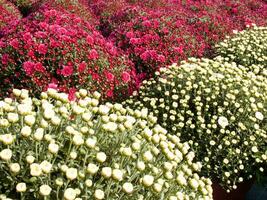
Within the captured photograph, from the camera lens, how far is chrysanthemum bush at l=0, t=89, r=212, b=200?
2.21 meters

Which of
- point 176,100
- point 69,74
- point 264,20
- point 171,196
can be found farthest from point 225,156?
point 264,20

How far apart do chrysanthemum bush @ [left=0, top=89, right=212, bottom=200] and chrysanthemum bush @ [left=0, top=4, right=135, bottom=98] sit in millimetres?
1743

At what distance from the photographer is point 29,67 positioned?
4.55 meters

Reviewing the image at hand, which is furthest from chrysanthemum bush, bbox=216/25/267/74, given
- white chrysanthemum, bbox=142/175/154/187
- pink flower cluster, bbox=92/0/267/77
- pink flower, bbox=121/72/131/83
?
white chrysanthemum, bbox=142/175/154/187

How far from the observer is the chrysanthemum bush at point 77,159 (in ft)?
7.27

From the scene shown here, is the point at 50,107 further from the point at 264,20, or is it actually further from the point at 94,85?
the point at 264,20

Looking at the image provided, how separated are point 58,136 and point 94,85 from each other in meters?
2.38

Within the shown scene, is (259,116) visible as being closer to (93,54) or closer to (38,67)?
(93,54)

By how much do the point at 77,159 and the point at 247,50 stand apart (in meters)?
4.88

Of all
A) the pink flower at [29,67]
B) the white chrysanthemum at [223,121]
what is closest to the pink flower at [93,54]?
the pink flower at [29,67]

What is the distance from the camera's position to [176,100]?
4.54 meters

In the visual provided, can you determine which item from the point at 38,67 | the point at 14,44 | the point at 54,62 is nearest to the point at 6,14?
the point at 14,44

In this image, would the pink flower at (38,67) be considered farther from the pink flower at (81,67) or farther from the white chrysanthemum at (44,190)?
the white chrysanthemum at (44,190)

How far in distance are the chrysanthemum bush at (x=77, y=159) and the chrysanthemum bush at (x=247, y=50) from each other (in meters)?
3.69
